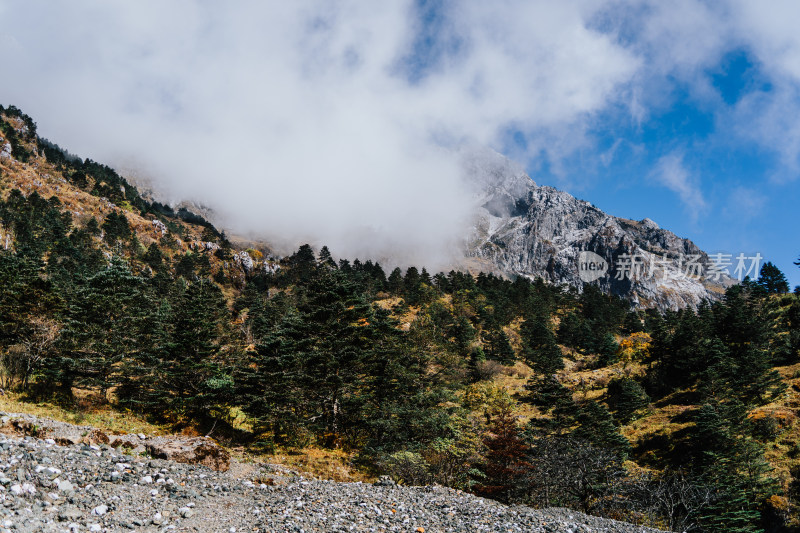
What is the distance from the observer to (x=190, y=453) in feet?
54.6

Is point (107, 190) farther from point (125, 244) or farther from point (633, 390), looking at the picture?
point (633, 390)

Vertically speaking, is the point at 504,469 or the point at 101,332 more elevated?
the point at 101,332

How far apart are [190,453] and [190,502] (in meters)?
5.38

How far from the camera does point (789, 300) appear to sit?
72250 mm

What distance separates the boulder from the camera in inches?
639

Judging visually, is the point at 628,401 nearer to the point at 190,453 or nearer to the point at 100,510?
the point at 190,453

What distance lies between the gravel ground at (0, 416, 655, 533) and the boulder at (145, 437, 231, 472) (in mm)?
747

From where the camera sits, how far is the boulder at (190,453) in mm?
16219

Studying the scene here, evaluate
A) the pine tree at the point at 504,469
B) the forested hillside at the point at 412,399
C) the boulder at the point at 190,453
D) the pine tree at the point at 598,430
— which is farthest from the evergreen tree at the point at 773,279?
the boulder at the point at 190,453

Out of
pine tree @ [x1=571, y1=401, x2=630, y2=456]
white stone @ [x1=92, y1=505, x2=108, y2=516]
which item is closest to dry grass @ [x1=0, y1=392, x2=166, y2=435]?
white stone @ [x1=92, y1=505, x2=108, y2=516]

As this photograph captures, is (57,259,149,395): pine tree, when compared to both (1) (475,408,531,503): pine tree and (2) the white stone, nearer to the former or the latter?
(2) the white stone

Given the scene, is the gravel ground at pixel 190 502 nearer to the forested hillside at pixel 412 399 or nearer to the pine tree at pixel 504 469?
the pine tree at pixel 504 469

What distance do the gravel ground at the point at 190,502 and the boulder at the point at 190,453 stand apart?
2.45ft

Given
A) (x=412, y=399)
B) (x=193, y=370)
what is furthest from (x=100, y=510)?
(x=412, y=399)
